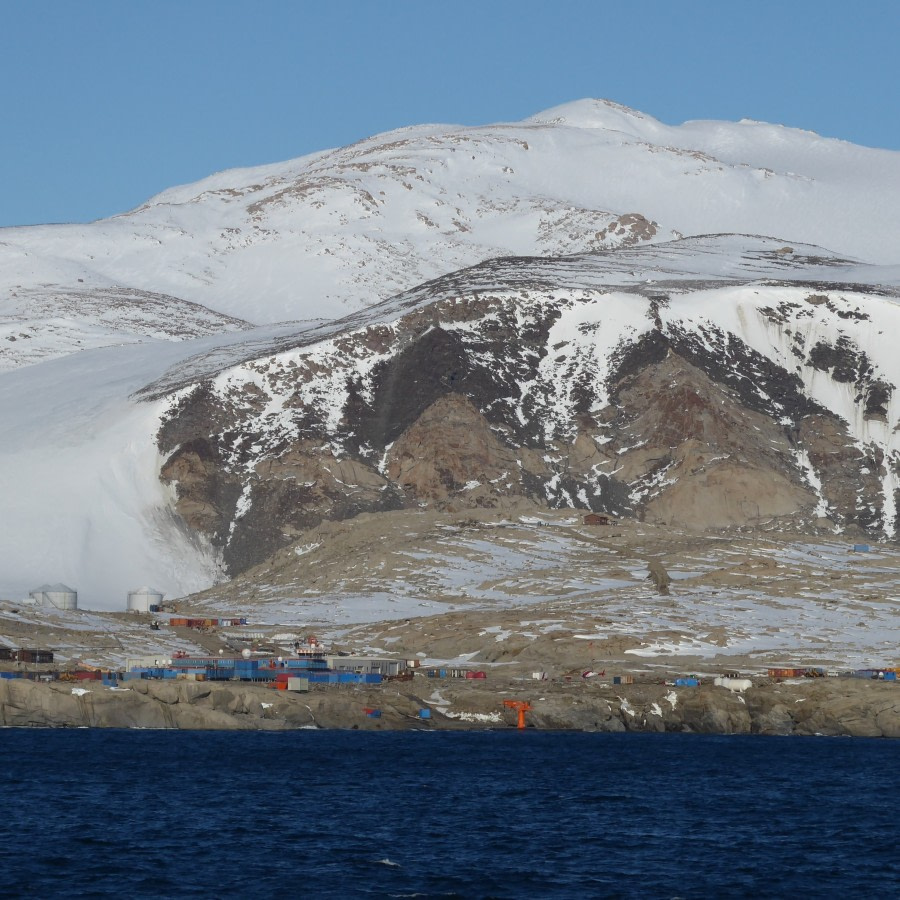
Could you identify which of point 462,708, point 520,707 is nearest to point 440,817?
point 520,707

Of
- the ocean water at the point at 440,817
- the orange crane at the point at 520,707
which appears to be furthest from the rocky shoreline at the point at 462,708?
the ocean water at the point at 440,817

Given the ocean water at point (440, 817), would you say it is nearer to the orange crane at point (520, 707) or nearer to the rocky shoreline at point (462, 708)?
the rocky shoreline at point (462, 708)

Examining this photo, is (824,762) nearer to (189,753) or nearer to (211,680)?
(189,753)

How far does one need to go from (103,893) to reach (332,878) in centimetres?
998

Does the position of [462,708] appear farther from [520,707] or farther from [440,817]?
[440,817]

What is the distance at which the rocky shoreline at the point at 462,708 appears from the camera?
156875 millimetres

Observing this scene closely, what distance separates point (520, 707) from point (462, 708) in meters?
4.86

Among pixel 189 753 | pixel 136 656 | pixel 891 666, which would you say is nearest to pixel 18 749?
pixel 189 753

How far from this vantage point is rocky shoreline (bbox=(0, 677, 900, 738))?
515ft

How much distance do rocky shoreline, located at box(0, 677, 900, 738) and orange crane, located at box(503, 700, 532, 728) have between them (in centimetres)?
44

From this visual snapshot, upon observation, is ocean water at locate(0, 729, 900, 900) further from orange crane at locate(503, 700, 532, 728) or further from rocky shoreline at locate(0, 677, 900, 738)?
orange crane at locate(503, 700, 532, 728)

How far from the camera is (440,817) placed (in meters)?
105

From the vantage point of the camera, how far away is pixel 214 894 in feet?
260

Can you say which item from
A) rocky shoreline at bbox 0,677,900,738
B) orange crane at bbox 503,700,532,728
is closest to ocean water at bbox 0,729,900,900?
rocky shoreline at bbox 0,677,900,738
